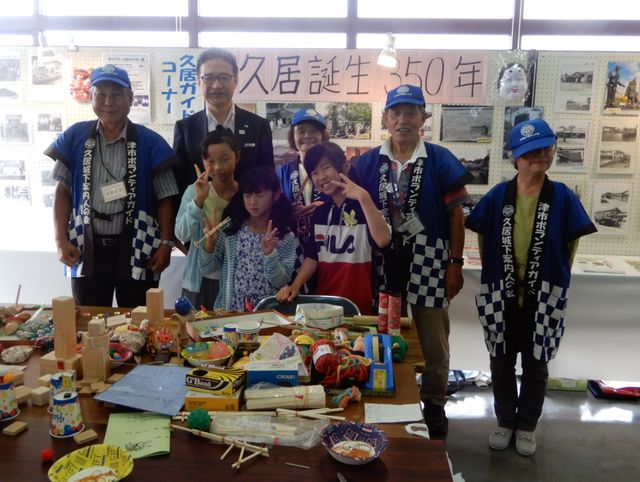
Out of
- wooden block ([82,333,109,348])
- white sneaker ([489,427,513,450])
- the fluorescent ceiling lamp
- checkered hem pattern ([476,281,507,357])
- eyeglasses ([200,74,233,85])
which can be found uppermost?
the fluorescent ceiling lamp

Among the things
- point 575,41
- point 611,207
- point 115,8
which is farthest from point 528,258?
point 115,8

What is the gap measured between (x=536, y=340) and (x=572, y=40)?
270cm

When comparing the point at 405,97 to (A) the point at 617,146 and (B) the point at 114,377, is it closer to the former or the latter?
(B) the point at 114,377

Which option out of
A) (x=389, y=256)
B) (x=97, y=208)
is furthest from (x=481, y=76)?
(x=97, y=208)

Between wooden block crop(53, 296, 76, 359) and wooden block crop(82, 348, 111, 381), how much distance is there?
8 centimetres

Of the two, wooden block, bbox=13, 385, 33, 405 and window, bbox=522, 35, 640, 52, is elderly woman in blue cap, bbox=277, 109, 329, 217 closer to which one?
wooden block, bbox=13, 385, 33, 405

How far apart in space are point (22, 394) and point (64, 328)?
23cm

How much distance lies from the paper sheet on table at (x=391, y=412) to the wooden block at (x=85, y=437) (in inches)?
26.3

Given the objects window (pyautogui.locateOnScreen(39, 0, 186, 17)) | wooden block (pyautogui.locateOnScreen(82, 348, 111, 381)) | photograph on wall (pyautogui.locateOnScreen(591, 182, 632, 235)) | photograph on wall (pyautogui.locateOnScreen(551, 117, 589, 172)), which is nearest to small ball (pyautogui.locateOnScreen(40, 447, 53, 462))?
wooden block (pyautogui.locateOnScreen(82, 348, 111, 381))

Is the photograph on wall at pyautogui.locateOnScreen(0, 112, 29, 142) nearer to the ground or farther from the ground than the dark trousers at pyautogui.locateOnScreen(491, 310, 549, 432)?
farther from the ground

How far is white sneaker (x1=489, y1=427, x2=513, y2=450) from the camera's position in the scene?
9.11 ft

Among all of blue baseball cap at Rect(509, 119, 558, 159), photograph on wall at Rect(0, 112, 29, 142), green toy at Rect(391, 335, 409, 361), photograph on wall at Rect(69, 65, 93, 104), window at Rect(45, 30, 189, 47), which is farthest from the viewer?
window at Rect(45, 30, 189, 47)

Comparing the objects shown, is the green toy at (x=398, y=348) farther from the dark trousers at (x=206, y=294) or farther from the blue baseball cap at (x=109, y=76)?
the blue baseball cap at (x=109, y=76)

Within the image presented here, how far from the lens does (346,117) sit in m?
3.55
